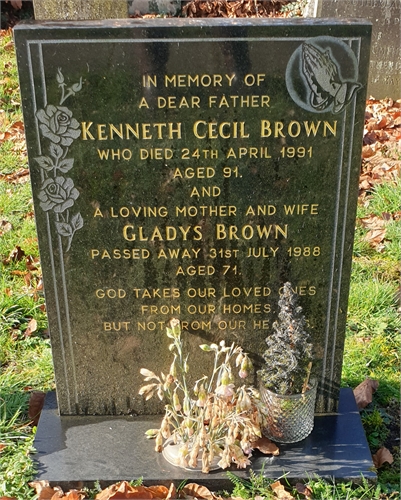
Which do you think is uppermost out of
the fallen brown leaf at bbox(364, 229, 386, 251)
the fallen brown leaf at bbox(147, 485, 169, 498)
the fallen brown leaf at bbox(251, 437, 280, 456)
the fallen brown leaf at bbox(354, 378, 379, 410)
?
the fallen brown leaf at bbox(364, 229, 386, 251)

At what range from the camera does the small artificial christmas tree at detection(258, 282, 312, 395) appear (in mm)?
2748

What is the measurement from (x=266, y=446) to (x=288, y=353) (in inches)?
18.5

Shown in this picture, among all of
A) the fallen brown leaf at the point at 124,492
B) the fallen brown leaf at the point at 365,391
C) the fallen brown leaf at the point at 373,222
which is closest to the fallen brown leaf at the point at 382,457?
the fallen brown leaf at the point at 365,391

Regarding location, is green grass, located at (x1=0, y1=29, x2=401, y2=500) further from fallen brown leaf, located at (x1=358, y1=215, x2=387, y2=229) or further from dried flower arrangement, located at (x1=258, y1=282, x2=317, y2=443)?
dried flower arrangement, located at (x1=258, y1=282, x2=317, y2=443)

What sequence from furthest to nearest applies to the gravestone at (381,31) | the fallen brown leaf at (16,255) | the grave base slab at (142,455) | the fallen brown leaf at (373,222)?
the gravestone at (381,31), the fallen brown leaf at (373,222), the fallen brown leaf at (16,255), the grave base slab at (142,455)

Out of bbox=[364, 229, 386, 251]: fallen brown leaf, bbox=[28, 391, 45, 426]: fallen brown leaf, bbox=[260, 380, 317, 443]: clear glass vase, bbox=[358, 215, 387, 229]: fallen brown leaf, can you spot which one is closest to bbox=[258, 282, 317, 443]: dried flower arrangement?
bbox=[260, 380, 317, 443]: clear glass vase

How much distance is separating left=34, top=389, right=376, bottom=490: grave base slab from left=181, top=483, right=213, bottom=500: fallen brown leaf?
3cm

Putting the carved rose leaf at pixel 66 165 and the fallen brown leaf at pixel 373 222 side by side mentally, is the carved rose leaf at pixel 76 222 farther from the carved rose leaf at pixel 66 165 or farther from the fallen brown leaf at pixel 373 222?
the fallen brown leaf at pixel 373 222

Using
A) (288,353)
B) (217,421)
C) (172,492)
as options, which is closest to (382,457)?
(288,353)

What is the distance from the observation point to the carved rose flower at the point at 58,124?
8.50 feet

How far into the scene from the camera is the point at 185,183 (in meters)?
2.72

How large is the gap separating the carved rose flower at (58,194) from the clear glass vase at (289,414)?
1.24 m

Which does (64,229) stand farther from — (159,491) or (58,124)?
(159,491)

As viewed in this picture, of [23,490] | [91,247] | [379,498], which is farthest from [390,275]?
[23,490]
